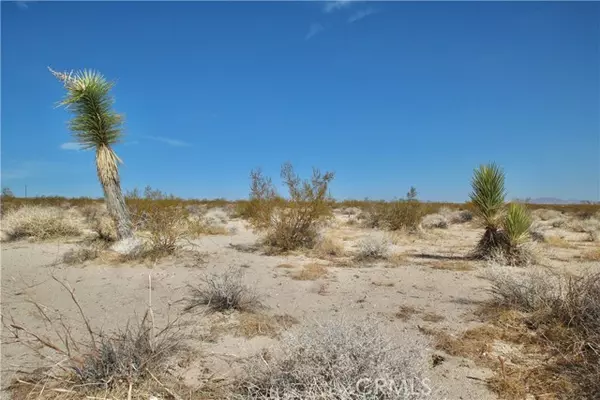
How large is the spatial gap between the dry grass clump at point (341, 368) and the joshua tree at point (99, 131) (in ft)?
27.6

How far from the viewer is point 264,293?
675 centimetres

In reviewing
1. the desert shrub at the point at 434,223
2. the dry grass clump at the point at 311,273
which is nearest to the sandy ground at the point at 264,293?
the dry grass clump at the point at 311,273

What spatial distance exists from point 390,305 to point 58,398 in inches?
171

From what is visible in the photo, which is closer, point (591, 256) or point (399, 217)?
point (591, 256)

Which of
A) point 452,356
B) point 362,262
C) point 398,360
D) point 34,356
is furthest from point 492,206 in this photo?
point 34,356

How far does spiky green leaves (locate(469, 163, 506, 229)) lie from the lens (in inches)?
378

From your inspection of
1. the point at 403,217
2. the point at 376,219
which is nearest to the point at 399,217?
the point at 403,217

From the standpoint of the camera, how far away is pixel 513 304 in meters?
5.21

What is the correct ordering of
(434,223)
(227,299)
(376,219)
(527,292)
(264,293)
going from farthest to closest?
1. (434,223)
2. (376,219)
3. (264,293)
4. (227,299)
5. (527,292)

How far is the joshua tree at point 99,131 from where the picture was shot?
1044 cm

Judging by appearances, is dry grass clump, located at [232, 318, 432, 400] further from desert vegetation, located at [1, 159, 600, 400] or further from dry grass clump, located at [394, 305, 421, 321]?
dry grass clump, located at [394, 305, 421, 321]

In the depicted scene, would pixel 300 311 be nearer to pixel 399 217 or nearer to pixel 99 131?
pixel 99 131

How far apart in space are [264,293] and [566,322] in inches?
165

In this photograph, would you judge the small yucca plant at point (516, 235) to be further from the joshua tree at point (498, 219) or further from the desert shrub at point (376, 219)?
the desert shrub at point (376, 219)
